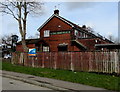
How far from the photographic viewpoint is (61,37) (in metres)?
36.2

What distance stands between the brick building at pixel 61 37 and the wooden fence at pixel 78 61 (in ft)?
45.6

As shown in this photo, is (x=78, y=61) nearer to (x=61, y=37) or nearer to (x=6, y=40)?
(x=61, y=37)

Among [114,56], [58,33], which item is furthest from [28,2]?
[114,56]

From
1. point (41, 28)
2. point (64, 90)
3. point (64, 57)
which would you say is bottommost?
point (64, 90)

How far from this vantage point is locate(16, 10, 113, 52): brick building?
3372cm

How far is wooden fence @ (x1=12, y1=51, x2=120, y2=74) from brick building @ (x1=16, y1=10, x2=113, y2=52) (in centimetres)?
1391

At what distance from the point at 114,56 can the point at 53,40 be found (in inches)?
949

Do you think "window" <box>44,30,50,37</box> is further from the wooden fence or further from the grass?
the grass

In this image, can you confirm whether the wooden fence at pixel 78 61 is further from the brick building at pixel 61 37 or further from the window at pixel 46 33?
the window at pixel 46 33

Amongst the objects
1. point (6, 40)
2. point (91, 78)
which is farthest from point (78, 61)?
point (6, 40)

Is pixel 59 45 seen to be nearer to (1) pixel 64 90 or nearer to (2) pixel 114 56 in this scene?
(2) pixel 114 56

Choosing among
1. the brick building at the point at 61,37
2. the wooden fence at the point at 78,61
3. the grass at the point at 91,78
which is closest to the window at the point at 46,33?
the brick building at the point at 61,37

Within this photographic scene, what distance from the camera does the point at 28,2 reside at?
30.7 m

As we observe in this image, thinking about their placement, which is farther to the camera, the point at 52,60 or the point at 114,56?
the point at 52,60
